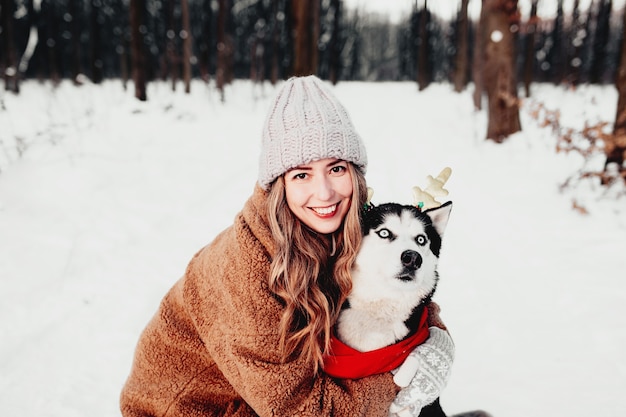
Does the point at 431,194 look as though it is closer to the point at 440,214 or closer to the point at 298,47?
the point at 440,214

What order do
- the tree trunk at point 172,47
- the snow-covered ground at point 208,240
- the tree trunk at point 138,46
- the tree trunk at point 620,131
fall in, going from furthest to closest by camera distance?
1. the tree trunk at point 172,47
2. the tree trunk at point 138,46
3. the tree trunk at point 620,131
4. the snow-covered ground at point 208,240

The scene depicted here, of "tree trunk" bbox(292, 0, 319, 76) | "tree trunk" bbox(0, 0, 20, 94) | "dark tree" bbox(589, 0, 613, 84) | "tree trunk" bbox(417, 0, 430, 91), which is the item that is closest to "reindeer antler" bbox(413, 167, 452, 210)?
"tree trunk" bbox(292, 0, 319, 76)

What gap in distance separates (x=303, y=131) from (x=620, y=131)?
14.8 ft

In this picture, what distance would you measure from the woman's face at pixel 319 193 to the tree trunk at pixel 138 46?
11016mm

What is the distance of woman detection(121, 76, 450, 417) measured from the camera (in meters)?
1.35

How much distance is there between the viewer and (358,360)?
1.49 m

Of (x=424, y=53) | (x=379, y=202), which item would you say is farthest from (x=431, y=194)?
(x=424, y=53)

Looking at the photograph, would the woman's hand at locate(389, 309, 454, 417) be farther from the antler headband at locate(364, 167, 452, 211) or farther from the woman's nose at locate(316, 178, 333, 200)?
the woman's nose at locate(316, 178, 333, 200)

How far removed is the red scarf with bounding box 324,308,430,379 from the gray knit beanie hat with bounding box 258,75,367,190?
655 millimetres

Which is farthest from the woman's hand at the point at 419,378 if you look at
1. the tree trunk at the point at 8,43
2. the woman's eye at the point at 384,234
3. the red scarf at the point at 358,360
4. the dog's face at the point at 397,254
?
the tree trunk at the point at 8,43

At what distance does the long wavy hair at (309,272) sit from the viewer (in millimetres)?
1392

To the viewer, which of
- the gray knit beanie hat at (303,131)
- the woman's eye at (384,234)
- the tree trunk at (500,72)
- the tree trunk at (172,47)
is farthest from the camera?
the tree trunk at (172,47)

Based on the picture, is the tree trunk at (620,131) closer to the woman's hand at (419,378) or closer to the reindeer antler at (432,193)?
the reindeer antler at (432,193)

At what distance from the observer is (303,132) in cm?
147
